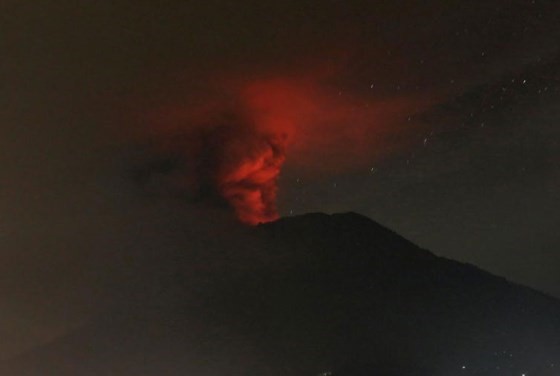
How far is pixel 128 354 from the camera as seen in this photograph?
669cm

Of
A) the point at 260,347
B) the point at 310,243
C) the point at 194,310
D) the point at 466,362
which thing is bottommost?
the point at 466,362

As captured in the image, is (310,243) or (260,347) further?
(310,243)

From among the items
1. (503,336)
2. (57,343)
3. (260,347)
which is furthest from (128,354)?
(503,336)

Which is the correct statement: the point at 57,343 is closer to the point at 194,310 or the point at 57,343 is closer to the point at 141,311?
the point at 141,311

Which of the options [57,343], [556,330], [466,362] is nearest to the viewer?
[57,343]

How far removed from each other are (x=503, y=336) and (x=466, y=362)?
1386 mm

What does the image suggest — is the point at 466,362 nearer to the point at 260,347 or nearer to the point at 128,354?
the point at 260,347

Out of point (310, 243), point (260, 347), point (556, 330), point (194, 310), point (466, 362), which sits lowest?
point (466, 362)

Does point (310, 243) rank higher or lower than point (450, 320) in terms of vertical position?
higher

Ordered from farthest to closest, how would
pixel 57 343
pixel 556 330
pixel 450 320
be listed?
pixel 450 320, pixel 556 330, pixel 57 343

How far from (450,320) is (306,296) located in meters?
2.25

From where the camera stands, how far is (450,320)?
8.88 metres

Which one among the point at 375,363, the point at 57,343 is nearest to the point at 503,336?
the point at 375,363

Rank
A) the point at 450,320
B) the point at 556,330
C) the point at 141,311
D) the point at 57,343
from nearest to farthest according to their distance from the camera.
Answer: the point at 57,343, the point at 141,311, the point at 556,330, the point at 450,320
